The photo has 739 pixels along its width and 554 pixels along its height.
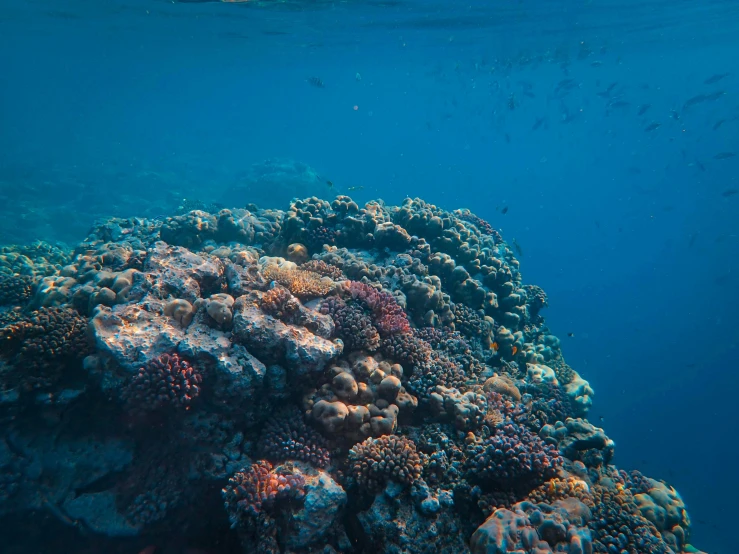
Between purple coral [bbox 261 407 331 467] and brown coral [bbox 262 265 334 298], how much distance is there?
189cm

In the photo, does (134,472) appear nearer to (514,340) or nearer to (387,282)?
(387,282)

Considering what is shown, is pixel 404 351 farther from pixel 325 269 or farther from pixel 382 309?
pixel 325 269

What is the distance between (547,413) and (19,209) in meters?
36.7

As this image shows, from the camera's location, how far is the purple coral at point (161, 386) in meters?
4.67

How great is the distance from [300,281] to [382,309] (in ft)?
4.82

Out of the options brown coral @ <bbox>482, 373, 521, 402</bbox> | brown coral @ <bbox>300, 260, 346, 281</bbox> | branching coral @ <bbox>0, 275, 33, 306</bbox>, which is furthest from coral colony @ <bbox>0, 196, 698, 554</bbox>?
branching coral @ <bbox>0, 275, 33, 306</bbox>

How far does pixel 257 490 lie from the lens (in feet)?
14.5

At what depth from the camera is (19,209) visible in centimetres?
2858

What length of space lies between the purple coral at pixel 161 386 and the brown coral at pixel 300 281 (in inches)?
83.9

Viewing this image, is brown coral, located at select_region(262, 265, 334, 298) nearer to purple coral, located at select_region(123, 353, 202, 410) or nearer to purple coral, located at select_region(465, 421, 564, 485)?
purple coral, located at select_region(123, 353, 202, 410)

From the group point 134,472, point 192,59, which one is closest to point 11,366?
point 134,472

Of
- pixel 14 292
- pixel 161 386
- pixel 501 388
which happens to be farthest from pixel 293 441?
pixel 14 292

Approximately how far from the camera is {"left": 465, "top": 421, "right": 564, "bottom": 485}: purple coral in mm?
5105

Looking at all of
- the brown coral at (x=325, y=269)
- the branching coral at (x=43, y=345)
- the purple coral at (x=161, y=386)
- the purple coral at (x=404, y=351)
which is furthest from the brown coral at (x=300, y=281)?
the branching coral at (x=43, y=345)
